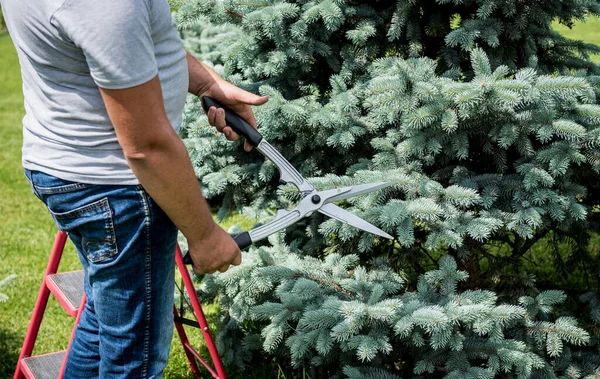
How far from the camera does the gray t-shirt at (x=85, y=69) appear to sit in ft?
5.19

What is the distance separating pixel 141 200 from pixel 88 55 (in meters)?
0.42

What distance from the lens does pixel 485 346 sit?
8.40 ft

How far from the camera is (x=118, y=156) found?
1834 millimetres

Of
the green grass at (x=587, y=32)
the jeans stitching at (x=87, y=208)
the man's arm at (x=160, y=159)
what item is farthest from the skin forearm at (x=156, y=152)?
the green grass at (x=587, y=32)

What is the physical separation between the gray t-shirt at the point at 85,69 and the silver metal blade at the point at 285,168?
47 centimetres

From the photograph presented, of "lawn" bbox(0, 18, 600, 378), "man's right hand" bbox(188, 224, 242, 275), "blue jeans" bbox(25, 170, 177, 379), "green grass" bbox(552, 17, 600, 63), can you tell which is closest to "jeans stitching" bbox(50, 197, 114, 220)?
"blue jeans" bbox(25, 170, 177, 379)

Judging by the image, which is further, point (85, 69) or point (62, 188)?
point (62, 188)

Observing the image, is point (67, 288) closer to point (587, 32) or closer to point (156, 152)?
point (156, 152)

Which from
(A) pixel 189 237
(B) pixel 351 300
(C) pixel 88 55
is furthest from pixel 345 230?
(C) pixel 88 55

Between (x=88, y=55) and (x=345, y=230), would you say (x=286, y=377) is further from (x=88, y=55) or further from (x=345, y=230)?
(x=88, y=55)

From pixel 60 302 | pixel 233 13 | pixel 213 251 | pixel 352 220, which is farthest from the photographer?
pixel 233 13

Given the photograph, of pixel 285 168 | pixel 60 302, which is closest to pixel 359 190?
pixel 285 168

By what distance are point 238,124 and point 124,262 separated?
0.72m

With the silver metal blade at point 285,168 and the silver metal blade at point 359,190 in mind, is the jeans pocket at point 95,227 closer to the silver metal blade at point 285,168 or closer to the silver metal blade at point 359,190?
the silver metal blade at point 285,168
